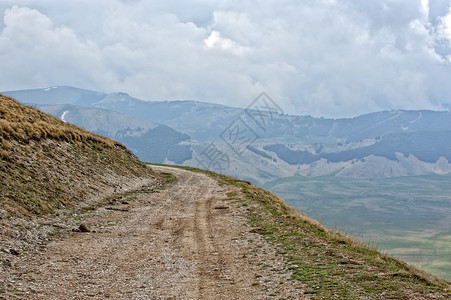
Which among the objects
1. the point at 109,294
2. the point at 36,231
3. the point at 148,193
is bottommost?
the point at 109,294

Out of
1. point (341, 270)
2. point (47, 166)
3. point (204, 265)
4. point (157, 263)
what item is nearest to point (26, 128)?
point (47, 166)

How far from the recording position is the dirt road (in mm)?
11984

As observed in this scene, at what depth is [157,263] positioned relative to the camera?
50.3 feet

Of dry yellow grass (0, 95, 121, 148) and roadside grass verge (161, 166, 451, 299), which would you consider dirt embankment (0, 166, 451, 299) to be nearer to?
roadside grass verge (161, 166, 451, 299)

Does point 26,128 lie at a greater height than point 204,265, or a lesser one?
greater

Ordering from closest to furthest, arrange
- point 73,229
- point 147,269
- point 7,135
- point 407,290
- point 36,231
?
1. point 407,290
2. point 147,269
3. point 36,231
4. point 73,229
5. point 7,135

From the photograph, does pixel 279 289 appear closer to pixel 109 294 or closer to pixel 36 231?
pixel 109 294

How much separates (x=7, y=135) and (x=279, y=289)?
990 inches

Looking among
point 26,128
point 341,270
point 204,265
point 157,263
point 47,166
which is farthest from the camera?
point 26,128

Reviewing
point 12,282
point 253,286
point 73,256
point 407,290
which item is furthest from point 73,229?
point 407,290

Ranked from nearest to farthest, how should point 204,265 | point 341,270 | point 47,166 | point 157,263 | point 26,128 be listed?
point 341,270
point 204,265
point 157,263
point 47,166
point 26,128

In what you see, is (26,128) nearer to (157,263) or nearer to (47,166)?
(47,166)

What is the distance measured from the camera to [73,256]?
51.8ft

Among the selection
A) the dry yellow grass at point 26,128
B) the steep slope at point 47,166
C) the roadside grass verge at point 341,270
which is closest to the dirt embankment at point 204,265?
the roadside grass verge at point 341,270
